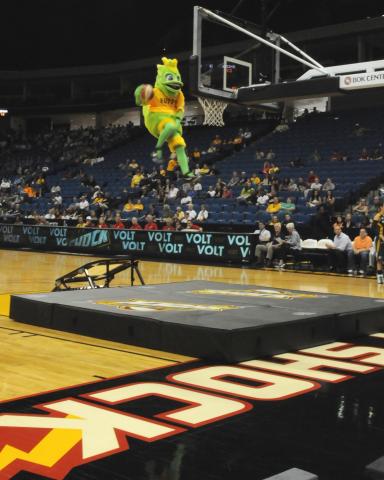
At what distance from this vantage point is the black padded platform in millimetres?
5957

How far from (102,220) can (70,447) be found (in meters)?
17.0

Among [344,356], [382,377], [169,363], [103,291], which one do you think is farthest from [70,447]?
[103,291]

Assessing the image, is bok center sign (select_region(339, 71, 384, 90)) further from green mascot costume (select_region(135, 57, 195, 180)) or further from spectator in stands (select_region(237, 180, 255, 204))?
spectator in stands (select_region(237, 180, 255, 204))

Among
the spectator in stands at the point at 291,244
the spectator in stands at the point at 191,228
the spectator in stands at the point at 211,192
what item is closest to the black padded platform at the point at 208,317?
the spectator in stands at the point at 291,244

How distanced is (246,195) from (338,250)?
508 centimetres

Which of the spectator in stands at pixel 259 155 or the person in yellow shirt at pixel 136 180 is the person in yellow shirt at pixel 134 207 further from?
the spectator in stands at pixel 259 155

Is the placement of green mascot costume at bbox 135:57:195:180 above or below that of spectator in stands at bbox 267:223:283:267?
above

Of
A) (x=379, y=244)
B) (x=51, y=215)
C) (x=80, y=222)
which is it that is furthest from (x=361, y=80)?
(x=51, y=215)

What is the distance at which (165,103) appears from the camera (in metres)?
11.5

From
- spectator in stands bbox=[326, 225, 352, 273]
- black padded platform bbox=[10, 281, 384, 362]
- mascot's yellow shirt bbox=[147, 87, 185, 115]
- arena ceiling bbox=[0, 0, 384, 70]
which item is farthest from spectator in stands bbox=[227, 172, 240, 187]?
black padded platform bbox=[10, 281, 384, 362]

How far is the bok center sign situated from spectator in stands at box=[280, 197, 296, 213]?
9009 mm

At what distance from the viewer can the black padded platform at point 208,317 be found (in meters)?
5.96

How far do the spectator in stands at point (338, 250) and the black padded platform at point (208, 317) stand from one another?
6537mm

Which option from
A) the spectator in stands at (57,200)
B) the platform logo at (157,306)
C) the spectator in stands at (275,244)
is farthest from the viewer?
the spectator in stands at (57,200)
